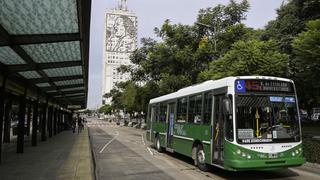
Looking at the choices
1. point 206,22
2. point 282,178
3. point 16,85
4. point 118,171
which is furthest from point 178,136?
point 206,22

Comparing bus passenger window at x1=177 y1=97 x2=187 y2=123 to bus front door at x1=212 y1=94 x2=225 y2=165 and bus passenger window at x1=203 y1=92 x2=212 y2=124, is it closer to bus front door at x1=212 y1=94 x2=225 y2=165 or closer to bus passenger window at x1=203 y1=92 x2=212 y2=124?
bus passenger window at x1=203 y1=92 x2=212 y2=124

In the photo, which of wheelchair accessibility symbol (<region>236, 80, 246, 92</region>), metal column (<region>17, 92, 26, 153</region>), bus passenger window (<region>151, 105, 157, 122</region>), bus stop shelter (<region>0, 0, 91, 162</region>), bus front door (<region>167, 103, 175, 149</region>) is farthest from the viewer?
bus passenger window (<region>151, 105, 157, 122</region>)

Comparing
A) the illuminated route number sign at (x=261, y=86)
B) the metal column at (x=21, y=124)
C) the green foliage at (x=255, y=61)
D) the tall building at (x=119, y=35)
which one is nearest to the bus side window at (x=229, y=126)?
the illuminated route number sign at (x=261, y=86)

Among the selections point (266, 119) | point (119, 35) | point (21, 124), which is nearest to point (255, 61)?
point (266, 119)

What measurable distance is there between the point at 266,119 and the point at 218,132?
1444mm

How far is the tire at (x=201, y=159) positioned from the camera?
43.6 ft

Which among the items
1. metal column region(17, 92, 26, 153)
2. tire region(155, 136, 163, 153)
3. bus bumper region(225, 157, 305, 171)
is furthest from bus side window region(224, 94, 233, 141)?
metal column region(17, 92, 26, 153)

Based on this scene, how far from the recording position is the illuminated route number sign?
453 inches

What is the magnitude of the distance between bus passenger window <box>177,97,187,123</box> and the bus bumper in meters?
5.06

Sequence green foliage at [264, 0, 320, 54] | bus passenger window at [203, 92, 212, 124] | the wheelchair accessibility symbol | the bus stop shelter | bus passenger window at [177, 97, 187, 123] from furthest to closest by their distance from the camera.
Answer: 1. green foliage at [264, 0, 320, 54]
2. bus passenger window at [177, 97, 187, 123]
3. bus passenger window at [203, 92, 212, 124]
4. the wheelchair accessibility symbol
5. the bus stop shelter

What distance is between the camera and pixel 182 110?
16500 millimetres

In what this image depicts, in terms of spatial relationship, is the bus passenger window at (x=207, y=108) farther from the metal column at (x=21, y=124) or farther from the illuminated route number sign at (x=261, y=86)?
the metal column at (x=21, y=124)

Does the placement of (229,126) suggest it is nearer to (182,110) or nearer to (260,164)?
(260,164)

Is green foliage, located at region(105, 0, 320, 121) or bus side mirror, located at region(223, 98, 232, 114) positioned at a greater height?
green foliage, located at region(105, 0, 320, 121)
